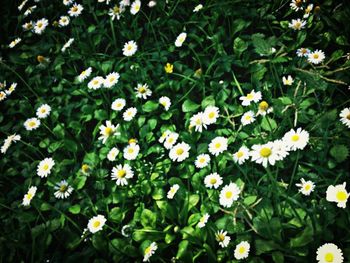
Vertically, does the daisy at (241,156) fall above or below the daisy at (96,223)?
above

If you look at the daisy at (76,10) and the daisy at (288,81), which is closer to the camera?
the daisy at (288,81)

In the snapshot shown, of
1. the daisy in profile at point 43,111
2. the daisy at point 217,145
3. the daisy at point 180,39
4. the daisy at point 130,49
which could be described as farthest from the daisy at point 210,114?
the daisy in profile at point 43,111

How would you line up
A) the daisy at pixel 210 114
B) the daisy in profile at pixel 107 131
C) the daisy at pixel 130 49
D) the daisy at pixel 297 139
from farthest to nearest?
1. the daisy at pixel 130 49
2. the daisy in profile at pixel 107 131
3. the daisy at pixel 210 114
4. the daisy at pixel 297 139

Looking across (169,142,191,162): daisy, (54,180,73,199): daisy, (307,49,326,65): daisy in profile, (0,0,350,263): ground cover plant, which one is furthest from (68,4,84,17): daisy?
(307,49,326,65): daisy in profile

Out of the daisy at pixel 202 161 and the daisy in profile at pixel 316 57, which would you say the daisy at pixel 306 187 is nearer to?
the daisy at pixel 202 161

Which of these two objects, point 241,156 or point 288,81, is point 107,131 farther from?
point 288,81

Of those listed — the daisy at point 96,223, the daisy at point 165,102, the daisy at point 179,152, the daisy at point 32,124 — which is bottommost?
the daisy at point 96,223

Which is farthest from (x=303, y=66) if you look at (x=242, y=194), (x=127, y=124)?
(x=127, y=124)
